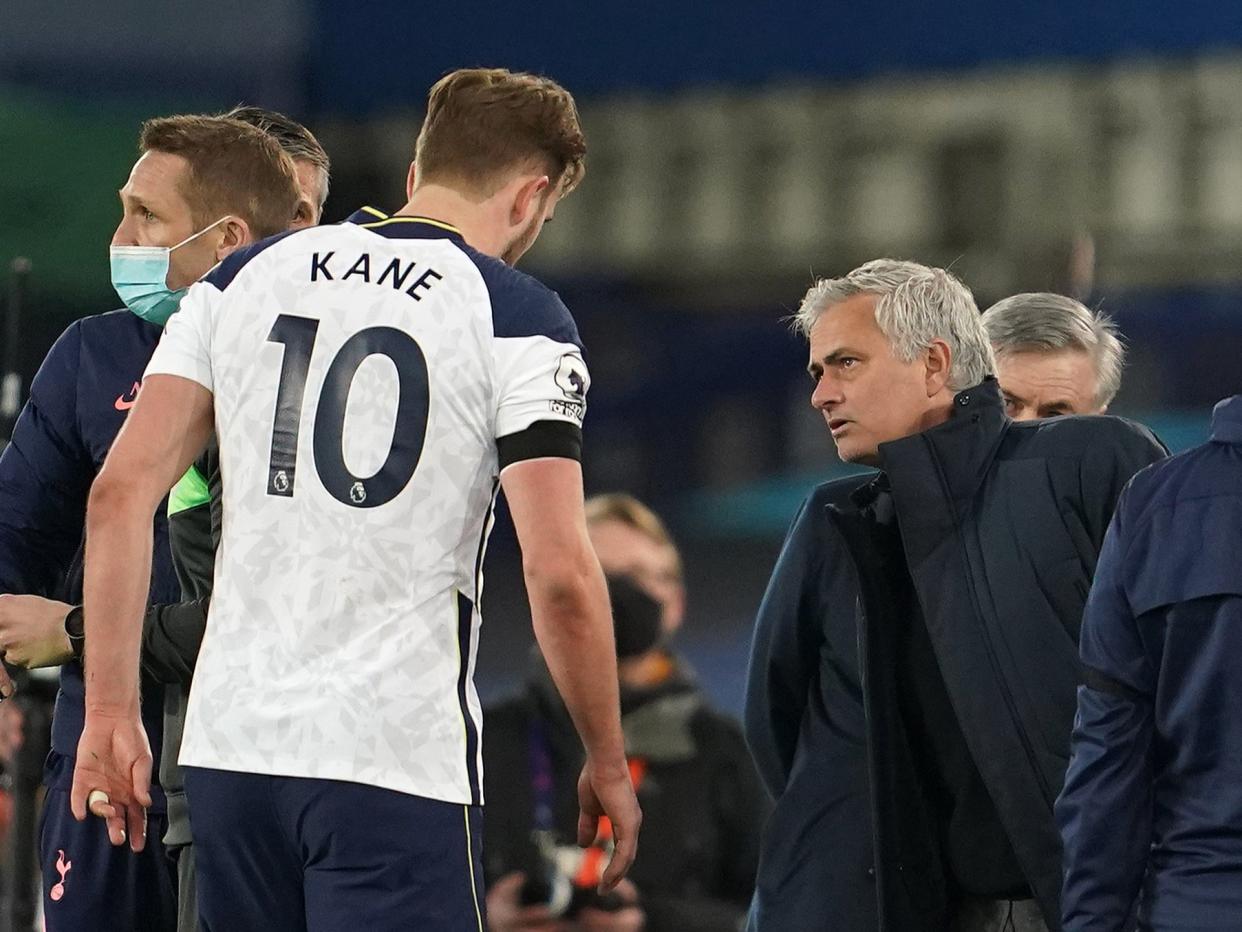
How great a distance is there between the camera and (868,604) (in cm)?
270

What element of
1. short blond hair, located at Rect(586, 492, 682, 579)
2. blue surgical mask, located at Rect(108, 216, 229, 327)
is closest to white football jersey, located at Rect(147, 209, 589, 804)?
blue surgical mask, located at Rect(108, 216, 229, 327)

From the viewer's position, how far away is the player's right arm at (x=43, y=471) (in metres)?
2.71

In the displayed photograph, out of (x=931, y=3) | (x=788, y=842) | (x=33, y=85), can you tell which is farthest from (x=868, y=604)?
(x=931, y=3)

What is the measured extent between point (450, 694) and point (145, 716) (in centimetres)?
69

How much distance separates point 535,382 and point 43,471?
87cm

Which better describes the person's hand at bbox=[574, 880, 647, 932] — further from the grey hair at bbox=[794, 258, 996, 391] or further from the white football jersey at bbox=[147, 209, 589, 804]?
the white football jersey at bbox=[147, 209, 589, 804]

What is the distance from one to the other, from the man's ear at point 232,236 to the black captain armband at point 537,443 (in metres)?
0.68

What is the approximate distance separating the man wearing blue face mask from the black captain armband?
2.29 ft

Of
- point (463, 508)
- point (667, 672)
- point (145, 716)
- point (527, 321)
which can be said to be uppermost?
point (527, 321)

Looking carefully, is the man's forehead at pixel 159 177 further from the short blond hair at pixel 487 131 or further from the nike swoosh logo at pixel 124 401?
the short blond hair at pixel 487 131

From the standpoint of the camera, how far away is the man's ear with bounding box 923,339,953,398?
2.82m

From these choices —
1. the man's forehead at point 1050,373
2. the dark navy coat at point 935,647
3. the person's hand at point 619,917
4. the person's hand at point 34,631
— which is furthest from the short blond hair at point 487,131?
the person's hand at point 619,917

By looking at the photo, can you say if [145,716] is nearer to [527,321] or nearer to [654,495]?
[527,321]

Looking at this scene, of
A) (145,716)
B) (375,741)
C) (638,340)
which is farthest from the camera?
(638,340)
